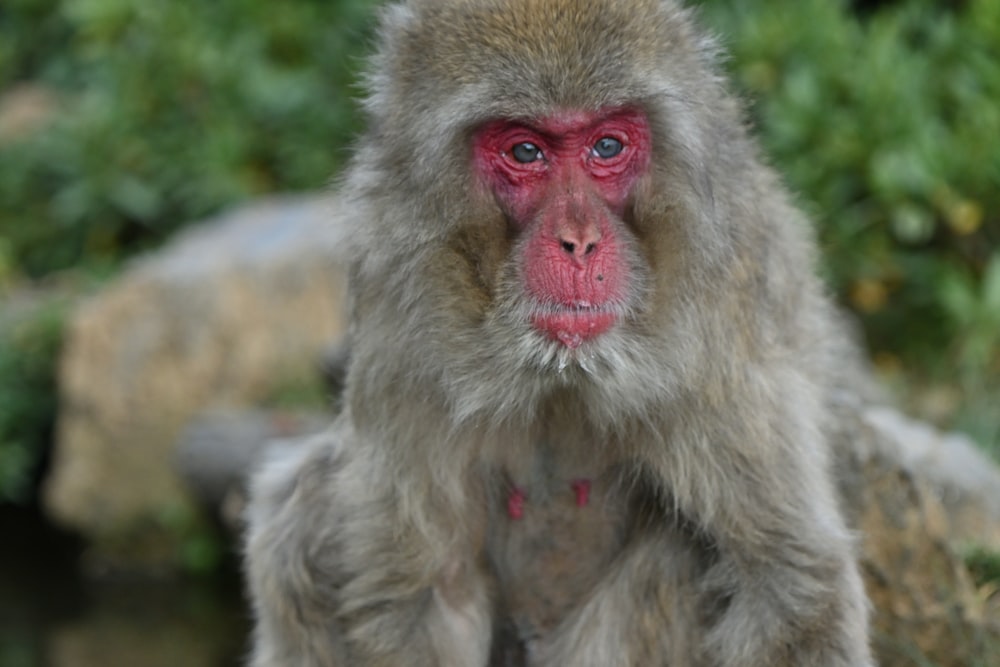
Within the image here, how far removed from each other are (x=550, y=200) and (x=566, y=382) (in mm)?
405

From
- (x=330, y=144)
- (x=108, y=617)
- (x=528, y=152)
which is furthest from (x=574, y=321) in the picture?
(x=330, y=144)

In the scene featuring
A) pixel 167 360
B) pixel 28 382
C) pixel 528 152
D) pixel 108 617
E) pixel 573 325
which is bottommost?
pixel 108 617

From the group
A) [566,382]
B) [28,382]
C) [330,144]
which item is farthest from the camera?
[330,144]

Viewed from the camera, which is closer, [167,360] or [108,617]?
[108,617]

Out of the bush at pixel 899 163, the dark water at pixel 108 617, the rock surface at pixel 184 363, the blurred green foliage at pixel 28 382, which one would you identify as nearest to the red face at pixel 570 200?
the dark water at pixel 108 617

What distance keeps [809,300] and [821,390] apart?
0.24 metres

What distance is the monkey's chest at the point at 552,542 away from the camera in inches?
160

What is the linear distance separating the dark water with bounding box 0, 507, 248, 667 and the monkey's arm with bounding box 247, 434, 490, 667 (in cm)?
212

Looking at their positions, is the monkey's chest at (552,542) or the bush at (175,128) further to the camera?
the bush at (175,128)

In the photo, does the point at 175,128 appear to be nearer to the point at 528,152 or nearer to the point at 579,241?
the point at 528,152

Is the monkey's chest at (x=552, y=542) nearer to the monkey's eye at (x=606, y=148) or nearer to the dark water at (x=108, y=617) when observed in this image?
the monkey's eye at (x=606, y=148)

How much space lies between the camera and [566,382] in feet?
11.9

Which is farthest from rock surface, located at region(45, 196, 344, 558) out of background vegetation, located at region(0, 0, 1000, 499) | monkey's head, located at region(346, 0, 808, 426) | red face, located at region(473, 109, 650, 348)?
red face, located at region(473, 109, 650, 348)

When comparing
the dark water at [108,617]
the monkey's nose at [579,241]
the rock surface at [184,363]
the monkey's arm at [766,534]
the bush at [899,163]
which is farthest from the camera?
the rock surface at [184,363]
